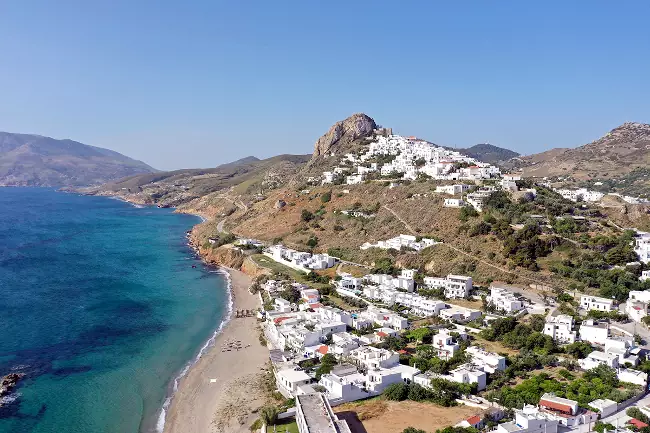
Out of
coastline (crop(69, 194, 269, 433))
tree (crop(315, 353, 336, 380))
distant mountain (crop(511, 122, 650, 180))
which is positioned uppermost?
distant mountain (crop(511, 122, 650, 180))

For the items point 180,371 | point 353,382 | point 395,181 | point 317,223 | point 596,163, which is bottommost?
point 180,371

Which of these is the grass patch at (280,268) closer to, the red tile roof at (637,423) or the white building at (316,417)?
the white building at (316,417)

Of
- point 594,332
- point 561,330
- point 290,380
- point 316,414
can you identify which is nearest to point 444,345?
point 561,330

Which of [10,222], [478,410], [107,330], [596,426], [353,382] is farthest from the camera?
[10,222]

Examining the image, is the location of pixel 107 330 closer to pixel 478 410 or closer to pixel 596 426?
pixel 478 410

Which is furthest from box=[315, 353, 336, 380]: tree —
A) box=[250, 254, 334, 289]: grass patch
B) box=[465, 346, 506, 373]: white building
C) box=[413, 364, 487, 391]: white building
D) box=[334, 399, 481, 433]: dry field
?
box=[250, 254, 334, 289]: grass patch

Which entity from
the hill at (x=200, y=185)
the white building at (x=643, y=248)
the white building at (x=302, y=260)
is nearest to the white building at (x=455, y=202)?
the white building at (x=302, y=260)

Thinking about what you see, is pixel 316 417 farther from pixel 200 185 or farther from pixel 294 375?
pixel 200 185

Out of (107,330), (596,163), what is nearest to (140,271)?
(107,330)

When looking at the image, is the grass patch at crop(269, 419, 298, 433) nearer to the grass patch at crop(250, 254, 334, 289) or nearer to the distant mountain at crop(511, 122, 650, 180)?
the grass patch at crop(250, 254, 334, 289)
